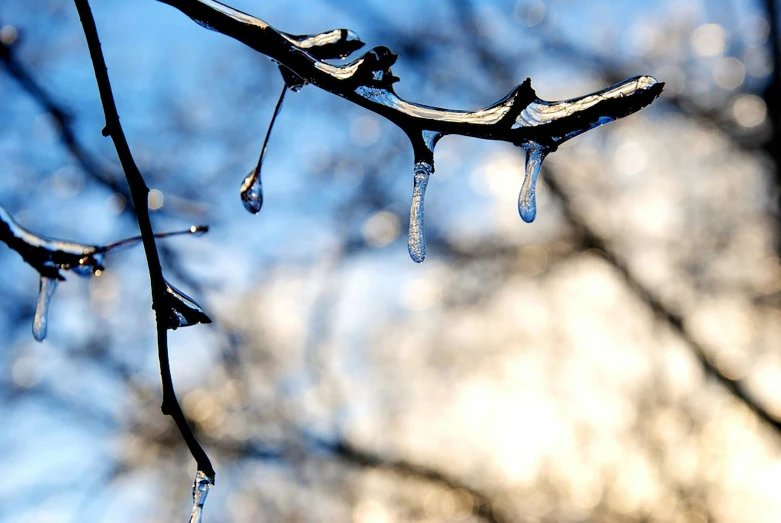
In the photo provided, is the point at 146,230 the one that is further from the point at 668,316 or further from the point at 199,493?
the point at 668,316

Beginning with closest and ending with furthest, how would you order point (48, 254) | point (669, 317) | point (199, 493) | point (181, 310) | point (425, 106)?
point (425, 106) < point (181, 310) < point (199, 493) < point (48, 254) < point (669, 317)

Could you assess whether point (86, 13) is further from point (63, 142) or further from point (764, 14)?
point (764, 14)

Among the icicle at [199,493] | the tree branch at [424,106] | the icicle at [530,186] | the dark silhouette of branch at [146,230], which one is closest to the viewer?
the tree branch at [424,106]

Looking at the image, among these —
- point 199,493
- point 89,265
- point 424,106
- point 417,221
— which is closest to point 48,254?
point 89,265

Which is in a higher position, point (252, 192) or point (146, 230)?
point (252, 192)

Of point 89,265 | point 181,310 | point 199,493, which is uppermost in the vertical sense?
point 89,265

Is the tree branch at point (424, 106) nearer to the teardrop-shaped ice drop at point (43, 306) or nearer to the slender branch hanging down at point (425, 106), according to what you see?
the slender branch hanging down at point (425, 106)

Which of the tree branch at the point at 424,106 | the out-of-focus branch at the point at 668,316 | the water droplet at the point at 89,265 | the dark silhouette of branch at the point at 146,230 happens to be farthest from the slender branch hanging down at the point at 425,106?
the out-of-focus branch at the point at 668,316

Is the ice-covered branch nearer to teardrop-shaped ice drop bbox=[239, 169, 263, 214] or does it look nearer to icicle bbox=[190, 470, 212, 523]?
teardrop-shaped ice drop bbox=[239, 169, 263, 214]
